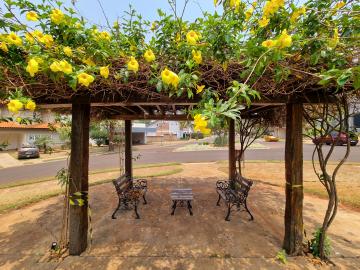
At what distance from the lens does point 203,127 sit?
1.46 m

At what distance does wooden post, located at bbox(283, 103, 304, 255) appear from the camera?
346 cm

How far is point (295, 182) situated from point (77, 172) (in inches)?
130

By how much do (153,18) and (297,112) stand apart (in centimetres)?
242

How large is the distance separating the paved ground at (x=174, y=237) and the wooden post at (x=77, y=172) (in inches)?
9.1

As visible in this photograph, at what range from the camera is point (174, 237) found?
4.07 m

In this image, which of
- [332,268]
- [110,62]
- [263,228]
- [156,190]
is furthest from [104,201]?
[332,268]

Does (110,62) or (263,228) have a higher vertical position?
(110,62)

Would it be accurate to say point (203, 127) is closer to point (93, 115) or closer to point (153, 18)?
point (153, 18)

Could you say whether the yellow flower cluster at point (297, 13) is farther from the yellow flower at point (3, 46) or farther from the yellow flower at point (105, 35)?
the yellow flower at point (3, 46)

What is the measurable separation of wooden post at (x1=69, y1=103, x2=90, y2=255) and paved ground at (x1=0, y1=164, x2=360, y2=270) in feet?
0.76

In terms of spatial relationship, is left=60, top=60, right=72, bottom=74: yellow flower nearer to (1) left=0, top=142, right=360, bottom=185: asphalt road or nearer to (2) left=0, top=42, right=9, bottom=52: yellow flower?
(2) left=0, top=42, right=9, bottom=52: yellow flower

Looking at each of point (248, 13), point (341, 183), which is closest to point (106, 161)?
point (341, 183)

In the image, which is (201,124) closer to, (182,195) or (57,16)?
(57,16)

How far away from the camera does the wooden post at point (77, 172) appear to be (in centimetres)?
348
